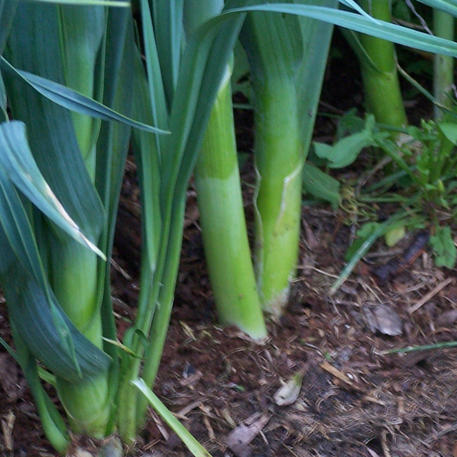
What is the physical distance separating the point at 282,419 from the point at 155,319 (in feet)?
0.88

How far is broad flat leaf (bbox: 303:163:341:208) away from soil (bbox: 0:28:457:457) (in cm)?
5

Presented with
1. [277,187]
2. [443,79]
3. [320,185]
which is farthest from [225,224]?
[443,79]

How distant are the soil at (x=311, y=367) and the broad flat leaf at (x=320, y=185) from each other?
5 cm

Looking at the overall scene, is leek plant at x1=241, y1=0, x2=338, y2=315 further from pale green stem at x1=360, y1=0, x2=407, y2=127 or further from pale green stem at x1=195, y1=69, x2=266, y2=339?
pale green stem at x1=360, y1=0, x2=407, y2=127

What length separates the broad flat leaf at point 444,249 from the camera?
1.40 m

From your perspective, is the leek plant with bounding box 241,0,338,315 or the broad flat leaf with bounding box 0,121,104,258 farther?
the leek plant with bounding box 241,0,338,315

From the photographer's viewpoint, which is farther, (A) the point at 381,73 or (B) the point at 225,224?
(A) the point at 381,73

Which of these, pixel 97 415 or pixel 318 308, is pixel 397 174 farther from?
pixel 97 415

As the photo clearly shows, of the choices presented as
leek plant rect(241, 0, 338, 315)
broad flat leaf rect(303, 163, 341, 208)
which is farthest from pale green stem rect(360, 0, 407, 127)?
leek plant rect(241, 0, 338, 315)

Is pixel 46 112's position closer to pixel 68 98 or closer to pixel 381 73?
pixel 68 98

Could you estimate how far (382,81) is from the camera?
1.54m

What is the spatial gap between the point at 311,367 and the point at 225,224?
0.88 feet

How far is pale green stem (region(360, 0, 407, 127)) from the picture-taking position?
150 cm

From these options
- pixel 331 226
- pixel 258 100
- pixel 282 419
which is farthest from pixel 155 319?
pixel 331 226
